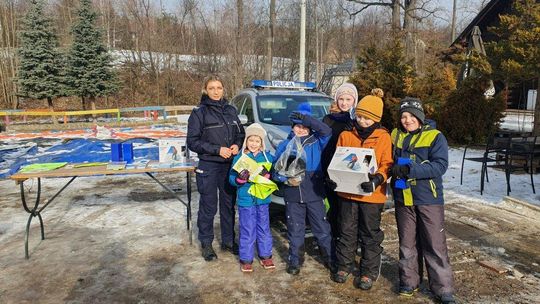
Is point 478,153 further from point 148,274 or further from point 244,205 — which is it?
point 148,274

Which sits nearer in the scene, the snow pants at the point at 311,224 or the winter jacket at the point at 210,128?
the snow pants at the point at 311,224

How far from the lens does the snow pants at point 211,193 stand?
4316 mm

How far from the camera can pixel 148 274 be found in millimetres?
4059

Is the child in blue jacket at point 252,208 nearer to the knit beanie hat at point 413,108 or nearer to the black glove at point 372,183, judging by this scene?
the black glove at point 372,183

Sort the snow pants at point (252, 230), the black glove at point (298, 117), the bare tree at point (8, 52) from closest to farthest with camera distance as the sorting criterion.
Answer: the black glove at point (298, 117)
the snow pants at point (252, 230)
the bare tree at point (8, 52)

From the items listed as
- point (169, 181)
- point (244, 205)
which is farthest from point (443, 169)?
point (169, 181)

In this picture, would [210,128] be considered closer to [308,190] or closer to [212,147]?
[212,147]

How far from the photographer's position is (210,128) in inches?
169

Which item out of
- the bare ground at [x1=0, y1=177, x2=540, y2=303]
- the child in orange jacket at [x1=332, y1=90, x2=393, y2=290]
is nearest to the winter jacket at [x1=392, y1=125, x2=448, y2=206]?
the child in orange jacket at [x1=332, y1=90, x2=393, y2=290]

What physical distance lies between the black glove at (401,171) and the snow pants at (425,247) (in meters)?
0.36

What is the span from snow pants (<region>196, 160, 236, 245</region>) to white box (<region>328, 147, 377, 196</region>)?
1.34 metres

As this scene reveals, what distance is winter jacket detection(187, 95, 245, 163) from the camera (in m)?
4.25

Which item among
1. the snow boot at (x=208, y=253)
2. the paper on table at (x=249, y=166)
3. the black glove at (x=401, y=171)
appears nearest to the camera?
the black glove at (x=401, y=171)

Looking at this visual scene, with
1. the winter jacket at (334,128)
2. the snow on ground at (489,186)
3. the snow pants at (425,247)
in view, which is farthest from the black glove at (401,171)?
the snow on ground at (489,186)
